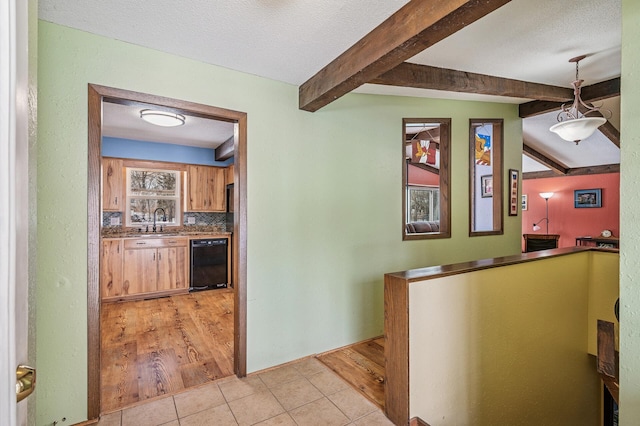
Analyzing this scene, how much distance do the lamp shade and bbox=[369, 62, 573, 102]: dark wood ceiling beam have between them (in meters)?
0.50

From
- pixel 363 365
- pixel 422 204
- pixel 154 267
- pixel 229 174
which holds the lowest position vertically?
pixel 363 365

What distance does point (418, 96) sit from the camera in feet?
11.1

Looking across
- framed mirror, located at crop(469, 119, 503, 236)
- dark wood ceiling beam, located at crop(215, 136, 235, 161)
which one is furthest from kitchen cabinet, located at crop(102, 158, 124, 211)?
framed mirror, located at crop(469, 119, 503, 236)

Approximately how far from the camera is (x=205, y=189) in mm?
5398

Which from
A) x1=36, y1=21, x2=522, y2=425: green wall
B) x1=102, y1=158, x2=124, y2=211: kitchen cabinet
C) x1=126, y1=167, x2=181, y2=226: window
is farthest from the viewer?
x1=126, y1=167, x2=181, y2=226: window

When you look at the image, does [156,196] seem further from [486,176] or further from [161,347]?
[486,176]

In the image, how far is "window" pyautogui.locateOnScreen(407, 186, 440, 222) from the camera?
8.06m

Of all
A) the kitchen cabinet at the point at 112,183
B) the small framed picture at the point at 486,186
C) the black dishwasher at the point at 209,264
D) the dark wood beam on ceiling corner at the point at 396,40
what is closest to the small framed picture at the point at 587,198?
the small framed picture at the point at 486,186

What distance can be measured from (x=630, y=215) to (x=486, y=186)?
320cm

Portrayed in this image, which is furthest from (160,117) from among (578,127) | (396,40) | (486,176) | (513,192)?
(513,192)

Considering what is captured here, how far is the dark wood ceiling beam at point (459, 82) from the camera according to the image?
8.38 ft

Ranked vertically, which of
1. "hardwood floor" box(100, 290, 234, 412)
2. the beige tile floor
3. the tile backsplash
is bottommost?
the beige tile floor

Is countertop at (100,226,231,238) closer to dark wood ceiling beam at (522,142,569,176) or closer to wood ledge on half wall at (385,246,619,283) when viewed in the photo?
wood ledge on half wall at (385,246,619,283)

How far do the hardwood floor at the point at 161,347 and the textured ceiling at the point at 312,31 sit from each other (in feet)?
8.02
